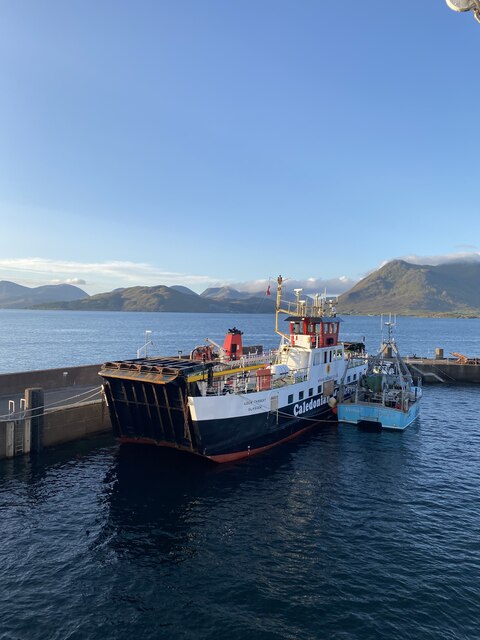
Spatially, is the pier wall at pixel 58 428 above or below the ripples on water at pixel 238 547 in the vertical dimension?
above

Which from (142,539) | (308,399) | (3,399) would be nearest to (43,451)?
(3,399)

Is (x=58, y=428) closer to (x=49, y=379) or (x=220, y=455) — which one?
(x=49, y=379)

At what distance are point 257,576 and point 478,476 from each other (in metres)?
19.8

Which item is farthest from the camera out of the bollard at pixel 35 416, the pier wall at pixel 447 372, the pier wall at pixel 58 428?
the pier wall at pixel 447 372

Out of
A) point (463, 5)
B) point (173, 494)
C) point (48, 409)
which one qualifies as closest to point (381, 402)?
point (173, 494)

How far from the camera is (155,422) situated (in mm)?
30219

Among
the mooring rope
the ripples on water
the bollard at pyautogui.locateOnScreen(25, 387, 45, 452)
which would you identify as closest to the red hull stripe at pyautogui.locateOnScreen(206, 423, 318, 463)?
the ripples on water

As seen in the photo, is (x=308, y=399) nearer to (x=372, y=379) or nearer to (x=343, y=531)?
(x=372, y=379)

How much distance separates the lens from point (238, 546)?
19875mm

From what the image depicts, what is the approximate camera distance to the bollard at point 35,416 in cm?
2988

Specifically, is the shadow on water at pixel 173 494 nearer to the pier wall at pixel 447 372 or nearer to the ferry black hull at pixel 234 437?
the ferry black hull at pixel 234 437

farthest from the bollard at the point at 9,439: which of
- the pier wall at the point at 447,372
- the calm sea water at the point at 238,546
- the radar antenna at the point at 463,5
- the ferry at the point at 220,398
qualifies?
the pier wall at the point at 447,372

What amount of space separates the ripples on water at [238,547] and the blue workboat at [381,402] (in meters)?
7.51

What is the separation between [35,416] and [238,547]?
1847 centimetres
